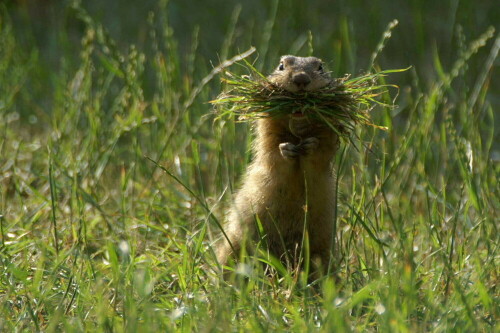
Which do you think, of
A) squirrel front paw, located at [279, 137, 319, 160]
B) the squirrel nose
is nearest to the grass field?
squirrel front paw, located at [279, 137, 319, 160]

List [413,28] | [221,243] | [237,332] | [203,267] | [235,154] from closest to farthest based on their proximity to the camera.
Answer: [237,332], [203,267], [221,243], [235,154], [413,28]

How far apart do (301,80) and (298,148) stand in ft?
1.00

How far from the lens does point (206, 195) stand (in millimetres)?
4984

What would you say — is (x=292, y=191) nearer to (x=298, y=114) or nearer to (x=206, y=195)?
(x=298, y=114)

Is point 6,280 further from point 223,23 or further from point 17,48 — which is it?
point 223,23

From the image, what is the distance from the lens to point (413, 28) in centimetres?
745

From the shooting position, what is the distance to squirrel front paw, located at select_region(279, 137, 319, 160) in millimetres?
3629

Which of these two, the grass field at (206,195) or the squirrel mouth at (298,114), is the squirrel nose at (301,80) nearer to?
the squirrel mouth at (298,114)

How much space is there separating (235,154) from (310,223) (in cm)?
104

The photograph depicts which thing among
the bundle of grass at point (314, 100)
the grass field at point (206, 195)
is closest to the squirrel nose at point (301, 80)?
the bundle of grass at point (314, 100)

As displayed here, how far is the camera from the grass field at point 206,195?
3.06 m

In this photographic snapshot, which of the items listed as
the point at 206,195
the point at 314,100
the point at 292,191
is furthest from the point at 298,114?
the point at 206,195

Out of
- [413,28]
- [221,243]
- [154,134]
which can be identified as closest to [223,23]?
[413,28]

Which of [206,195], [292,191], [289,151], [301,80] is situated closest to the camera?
[301,80]
